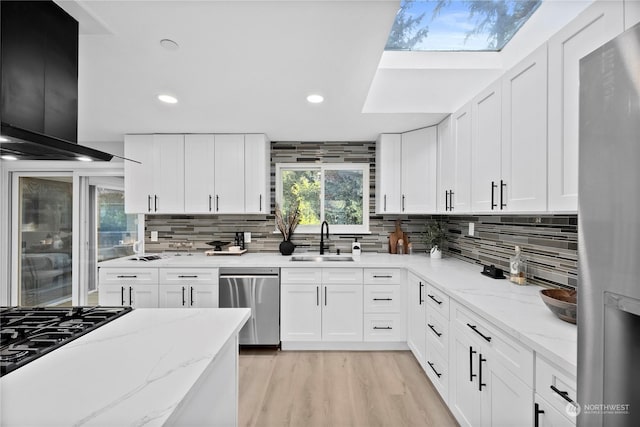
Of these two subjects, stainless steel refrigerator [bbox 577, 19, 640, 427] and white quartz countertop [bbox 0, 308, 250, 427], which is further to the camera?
white quartz countertop [bbox 0, 308, 250, 427]

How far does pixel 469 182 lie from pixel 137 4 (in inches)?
91.4

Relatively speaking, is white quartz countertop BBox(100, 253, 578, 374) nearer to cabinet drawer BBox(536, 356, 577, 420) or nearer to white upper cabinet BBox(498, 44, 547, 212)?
cabinet drawer BBox(536, 356, 577, 420)

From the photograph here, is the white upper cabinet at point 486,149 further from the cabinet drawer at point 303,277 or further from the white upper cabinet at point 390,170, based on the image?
the cabinet drawer at point 303,277

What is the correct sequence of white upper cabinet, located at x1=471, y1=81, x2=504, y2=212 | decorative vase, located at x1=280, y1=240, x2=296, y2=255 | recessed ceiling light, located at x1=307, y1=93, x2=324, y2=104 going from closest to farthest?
white upper cabinet, located at x1=471, y1=81, x2=504, y2=212 → recessed ceiling light, located at x1=307, y1=93, x2=324, y2=104 → decorative vase, located at x1=280, y1=240, x2=296, y2=255

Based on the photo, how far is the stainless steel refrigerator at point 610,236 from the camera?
20.1 inches

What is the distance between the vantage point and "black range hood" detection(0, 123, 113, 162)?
0.89 meters

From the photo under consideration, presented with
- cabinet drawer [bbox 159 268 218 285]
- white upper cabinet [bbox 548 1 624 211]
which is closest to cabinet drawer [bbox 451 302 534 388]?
white upper cabinet [bbox 548 1 624 211]

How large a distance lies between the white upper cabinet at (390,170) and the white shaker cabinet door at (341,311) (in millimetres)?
1008

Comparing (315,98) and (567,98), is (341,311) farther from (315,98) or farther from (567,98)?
(567,98)

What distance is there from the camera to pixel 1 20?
1.05 metres

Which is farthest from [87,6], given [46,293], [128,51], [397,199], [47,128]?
[46,293]

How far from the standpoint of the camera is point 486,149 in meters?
2.00

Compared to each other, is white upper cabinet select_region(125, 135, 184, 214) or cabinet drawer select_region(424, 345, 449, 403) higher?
white upper cabinet select_region(125, 135, 184, 214)

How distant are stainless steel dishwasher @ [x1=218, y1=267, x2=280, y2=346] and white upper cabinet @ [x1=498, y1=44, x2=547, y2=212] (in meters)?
2.17
